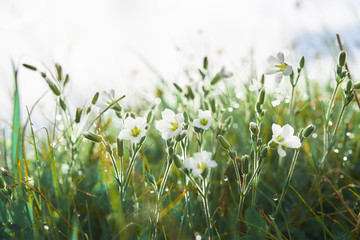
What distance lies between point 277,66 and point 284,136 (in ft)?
1.33

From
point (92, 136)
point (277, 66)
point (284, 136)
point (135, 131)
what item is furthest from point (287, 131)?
point (92, 136)

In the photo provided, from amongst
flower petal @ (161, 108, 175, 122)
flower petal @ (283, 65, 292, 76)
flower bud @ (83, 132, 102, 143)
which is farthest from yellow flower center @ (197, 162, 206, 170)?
flower petal @ (283, 65, 292, 76)

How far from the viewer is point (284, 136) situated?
3.66 feet

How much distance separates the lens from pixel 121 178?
3.81ft

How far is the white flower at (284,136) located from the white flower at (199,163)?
24 centimetres

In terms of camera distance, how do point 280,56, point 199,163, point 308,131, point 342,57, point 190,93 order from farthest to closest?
1. point 190,93
2. point 280,56
3. point 342,57
4. point 308,131
5. point 199,163

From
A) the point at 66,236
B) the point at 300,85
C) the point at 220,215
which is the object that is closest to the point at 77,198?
the point at 66,236

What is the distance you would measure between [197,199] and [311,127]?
1.87 feet

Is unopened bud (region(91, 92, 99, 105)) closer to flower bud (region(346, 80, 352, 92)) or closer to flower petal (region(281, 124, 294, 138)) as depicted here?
flower petal (region(281, 124, 294, 138))

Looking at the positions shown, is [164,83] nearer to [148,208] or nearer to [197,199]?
[197,199]

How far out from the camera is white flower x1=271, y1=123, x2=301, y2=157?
107 cm

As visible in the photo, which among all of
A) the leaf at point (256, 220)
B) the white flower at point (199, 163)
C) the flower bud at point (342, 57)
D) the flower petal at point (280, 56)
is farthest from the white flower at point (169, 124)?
the flower bud at point (342, 57)

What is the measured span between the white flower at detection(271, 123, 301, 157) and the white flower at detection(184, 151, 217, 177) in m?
0.24

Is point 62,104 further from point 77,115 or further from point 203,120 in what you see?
point 203,120
